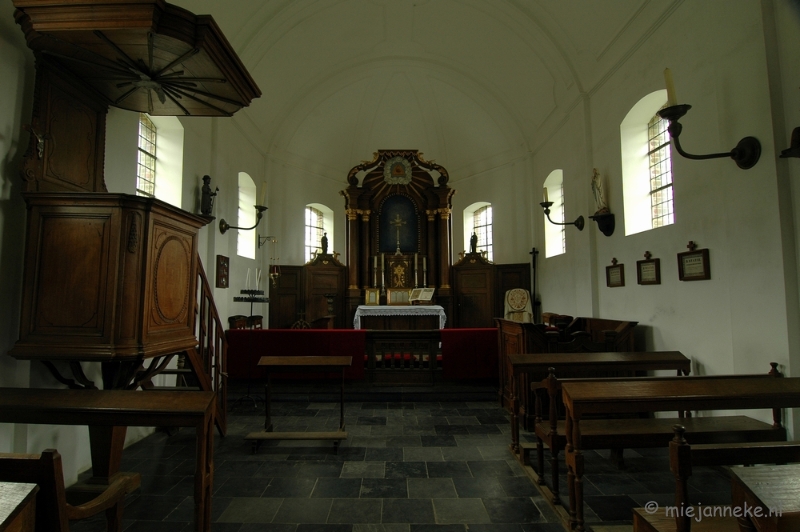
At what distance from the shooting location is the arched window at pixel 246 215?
9.09 meters

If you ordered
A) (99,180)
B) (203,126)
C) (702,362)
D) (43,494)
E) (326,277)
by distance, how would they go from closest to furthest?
(43,494)
(99,180)
(702,362)
(203,126)
(326,277)

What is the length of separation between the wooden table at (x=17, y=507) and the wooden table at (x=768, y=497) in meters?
2.12

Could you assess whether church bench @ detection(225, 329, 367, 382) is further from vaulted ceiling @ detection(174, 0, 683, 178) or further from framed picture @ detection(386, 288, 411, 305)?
vaulted ceiling @ detection(174, 0, 683, 178)

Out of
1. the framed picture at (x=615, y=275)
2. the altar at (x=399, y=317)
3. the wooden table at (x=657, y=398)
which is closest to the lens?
the wooden table at (x=657, y=398)

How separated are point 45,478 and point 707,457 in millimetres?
2743

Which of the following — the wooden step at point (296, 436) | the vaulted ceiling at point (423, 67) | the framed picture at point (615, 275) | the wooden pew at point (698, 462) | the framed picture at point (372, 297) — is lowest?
the wooden step at point (296, 436)

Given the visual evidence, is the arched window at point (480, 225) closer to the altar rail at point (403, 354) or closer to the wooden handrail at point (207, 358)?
the altar rail at point (403, 354)

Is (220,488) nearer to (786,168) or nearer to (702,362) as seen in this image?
(702,362)

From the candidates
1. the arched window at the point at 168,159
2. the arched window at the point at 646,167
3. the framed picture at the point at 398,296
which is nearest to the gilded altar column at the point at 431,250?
the framed picture at the point at 398,296

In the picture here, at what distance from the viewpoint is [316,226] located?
12211 mm

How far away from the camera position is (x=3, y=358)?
302 cm

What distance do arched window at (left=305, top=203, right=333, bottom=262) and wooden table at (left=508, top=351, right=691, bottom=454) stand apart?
28.1 ft

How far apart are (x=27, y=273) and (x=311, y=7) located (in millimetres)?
7241

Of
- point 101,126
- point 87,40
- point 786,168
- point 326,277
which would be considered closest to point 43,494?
point 87,40
